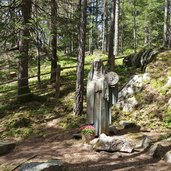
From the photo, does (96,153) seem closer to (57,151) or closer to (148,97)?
(57,151)

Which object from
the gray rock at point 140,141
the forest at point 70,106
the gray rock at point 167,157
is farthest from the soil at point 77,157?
the gray rock at point 140,141

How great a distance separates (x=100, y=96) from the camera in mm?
9070

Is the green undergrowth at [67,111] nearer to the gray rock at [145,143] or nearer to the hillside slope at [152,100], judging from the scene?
the hillside slope at [152,100]

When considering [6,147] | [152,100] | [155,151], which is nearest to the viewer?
[155,151]

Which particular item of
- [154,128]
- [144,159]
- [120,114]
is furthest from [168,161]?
[120,114]

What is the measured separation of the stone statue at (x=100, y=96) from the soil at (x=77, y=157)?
0.82m

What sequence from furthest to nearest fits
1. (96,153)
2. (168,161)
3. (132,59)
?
(132,59)
(96,153)
(168,161)

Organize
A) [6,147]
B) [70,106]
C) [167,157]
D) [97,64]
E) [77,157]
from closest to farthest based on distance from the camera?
[167,157] < [77,157] < [97,64] < [6,147] < [70,106]

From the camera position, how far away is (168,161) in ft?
23.3

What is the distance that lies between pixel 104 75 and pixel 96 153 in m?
2.31

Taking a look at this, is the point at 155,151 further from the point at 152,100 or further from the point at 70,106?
the point at 70,106

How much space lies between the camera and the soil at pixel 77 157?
7.17m

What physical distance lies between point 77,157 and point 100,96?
6.70 ft

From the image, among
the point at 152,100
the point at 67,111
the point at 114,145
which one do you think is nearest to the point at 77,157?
the point at 114,145
